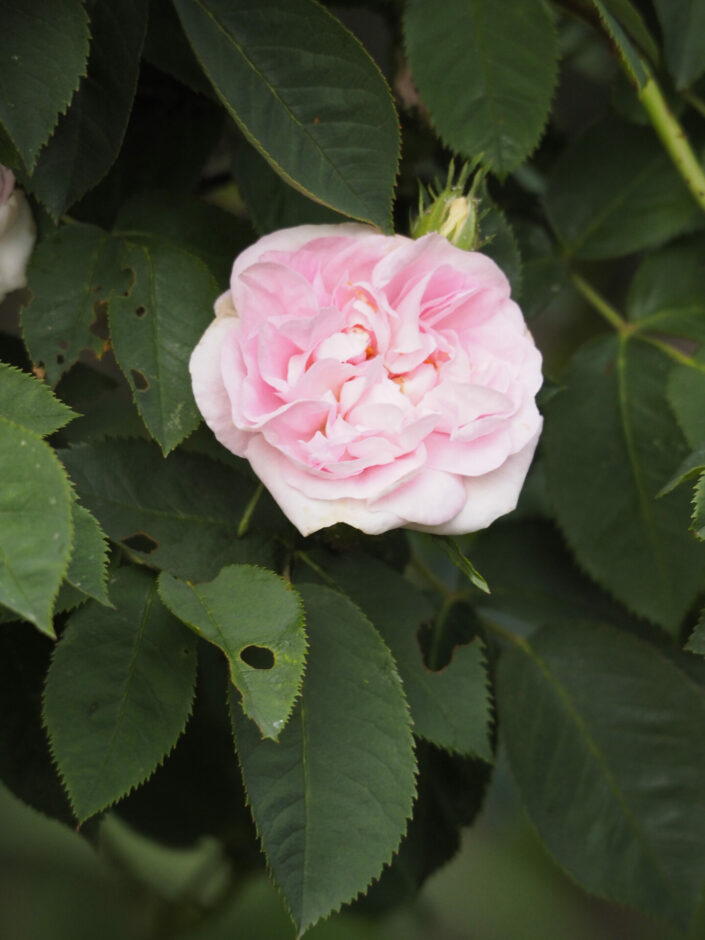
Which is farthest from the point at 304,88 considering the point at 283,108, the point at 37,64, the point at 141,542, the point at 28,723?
the point at 28,723

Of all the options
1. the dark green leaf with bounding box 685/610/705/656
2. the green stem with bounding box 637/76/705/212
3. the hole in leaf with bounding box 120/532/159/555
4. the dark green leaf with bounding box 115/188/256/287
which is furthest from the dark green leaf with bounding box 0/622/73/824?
the green stem with bounding box 637/76/705/212

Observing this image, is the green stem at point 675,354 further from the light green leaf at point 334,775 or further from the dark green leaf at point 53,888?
the dark green leaf at point 53,888

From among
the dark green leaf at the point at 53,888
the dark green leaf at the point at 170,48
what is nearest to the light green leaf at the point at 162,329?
the dark green leaf at the point at 170,48

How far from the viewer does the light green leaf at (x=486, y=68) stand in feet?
1.64

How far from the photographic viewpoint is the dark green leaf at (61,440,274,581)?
1.49 feet

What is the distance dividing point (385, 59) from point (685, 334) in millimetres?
294

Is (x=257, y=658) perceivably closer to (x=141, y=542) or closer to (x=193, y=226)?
(x=141, y=542)

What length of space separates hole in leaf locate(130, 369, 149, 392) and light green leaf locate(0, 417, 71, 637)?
9 centimetres

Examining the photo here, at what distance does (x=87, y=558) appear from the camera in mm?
367

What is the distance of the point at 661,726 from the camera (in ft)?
1.82

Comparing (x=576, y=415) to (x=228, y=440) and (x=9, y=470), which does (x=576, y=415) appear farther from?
(x=9, y=470)

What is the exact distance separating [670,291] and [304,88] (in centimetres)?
29

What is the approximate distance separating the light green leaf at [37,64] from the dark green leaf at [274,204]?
0.11 meters

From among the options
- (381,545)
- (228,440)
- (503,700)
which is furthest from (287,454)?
(503,700)
